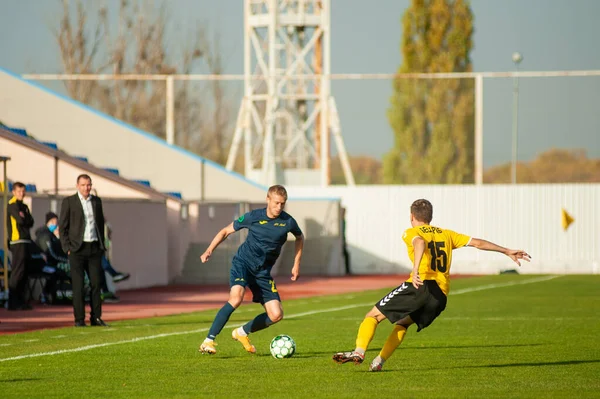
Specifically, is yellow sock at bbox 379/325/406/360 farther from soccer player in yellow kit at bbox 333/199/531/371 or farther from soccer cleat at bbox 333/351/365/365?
soccer cleat at bbox 333/351/365/365

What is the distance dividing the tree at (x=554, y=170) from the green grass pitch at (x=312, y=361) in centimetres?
2026

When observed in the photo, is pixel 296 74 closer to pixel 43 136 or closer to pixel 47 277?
pixel 43 136

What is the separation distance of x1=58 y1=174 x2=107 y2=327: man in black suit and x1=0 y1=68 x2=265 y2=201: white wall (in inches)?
763

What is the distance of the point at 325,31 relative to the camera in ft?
143

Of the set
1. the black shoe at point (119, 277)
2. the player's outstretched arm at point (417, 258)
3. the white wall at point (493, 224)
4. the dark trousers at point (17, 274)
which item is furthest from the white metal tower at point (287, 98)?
the player's outstretched arm at point (417, 258)

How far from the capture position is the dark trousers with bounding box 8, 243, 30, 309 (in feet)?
66.8

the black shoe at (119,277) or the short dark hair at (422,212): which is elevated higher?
the short dark hair at (422,212)

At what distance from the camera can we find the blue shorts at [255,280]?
12656 millimetres

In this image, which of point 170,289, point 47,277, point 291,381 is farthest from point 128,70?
point 291,381

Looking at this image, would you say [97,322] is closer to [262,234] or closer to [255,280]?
[255,280]

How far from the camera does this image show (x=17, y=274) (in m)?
20.4

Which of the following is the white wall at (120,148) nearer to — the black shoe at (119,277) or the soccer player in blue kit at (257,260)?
the black shoe at (119,277)

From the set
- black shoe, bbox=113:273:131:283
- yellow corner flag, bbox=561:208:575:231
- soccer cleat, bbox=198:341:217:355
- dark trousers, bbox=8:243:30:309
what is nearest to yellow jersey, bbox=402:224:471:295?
soccer cleat, bbox=198:341:217:355

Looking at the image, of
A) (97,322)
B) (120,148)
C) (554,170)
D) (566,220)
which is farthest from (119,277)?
(554,170)
